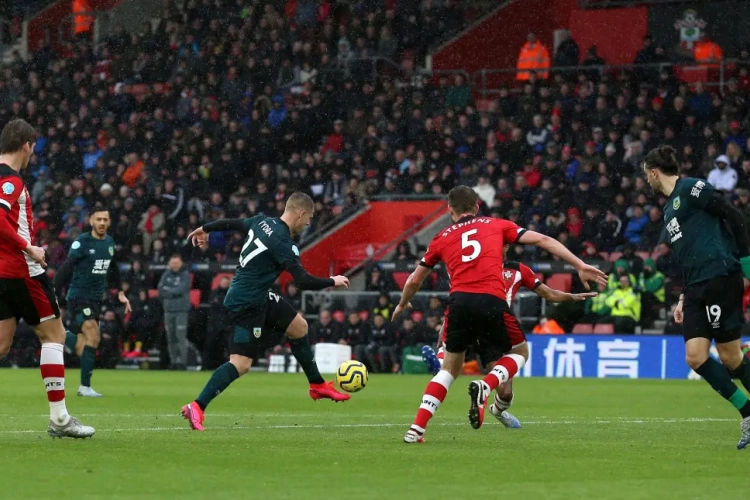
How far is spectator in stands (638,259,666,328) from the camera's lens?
976 inches

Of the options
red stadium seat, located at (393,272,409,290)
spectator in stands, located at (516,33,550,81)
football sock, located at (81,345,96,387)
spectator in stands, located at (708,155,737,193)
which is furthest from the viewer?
spectator in stands, located at (516,33,550,81)

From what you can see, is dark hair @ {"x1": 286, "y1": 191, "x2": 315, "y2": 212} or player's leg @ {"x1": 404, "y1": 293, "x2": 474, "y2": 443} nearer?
player's leg @ {"x1": 404, "y1": 293, "x2": 474, "y2": 443}

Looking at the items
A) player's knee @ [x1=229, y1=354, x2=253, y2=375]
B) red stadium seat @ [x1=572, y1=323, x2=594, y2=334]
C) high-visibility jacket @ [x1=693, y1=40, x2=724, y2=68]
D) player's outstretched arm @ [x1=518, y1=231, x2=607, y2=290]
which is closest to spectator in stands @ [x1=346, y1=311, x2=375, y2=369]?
red stadium seat @ [x1=572, y1=323, x2=594, y2=334]

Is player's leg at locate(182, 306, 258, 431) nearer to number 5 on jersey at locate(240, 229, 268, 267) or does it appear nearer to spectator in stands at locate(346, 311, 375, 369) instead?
number 5 on jersey at locate(240, 229, 268, 267)

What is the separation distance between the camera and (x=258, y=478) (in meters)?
7.80

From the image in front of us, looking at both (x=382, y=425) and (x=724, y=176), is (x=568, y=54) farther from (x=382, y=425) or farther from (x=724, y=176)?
(x=382, y=425)

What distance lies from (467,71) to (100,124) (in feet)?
32.5

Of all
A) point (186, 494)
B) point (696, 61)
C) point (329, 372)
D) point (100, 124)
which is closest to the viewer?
point (186, 494)

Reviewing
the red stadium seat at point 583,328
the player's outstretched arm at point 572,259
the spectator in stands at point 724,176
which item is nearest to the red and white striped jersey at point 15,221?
the player's outstretched arm at point 572,259

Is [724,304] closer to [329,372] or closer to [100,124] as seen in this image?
[329,372]

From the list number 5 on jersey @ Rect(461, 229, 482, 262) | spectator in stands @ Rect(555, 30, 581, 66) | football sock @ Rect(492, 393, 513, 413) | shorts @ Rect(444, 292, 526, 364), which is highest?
spectator in stands @ Rect(555, 30, 581, 66)

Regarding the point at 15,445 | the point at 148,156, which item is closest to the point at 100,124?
the point at 148,156

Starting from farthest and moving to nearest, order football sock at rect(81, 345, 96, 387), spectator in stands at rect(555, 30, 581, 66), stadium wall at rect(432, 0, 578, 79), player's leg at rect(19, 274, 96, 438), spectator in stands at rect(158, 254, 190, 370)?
stadium wall at rect(432, 0, 578, 79) < spectator in stands at rect(555, 30, 581, 66) < spectator in stands at rect(158, 254, 190, 370) < football sock at rect(81, 345, 96, 387) < player's leg at rect(19, 274, 96, 438)

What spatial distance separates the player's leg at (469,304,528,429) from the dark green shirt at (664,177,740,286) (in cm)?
141
